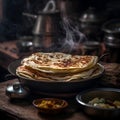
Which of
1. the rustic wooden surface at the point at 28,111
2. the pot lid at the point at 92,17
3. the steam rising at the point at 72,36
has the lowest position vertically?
the rustic wooden surface at the point at 28,111

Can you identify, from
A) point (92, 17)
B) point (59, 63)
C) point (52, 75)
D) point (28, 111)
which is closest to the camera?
point (28, 111)

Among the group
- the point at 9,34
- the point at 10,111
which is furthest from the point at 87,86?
the point at 9,34

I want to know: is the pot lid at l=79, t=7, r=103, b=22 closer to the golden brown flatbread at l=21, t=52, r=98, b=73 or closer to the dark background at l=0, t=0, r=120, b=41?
the dark background at l=0, t=0, r=120, b=41

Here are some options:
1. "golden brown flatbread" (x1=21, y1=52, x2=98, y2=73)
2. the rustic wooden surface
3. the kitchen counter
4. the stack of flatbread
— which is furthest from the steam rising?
the rustic wooden surface

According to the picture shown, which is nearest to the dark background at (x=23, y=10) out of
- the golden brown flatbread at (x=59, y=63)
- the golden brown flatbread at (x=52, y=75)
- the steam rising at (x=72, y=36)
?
the steam rising at (x=72, y=36)

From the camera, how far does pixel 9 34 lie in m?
5.45

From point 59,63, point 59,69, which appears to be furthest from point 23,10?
point 59,69

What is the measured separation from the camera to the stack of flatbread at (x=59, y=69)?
2.52 m

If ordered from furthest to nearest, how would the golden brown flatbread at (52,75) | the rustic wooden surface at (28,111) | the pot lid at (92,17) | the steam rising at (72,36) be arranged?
the pot lid at (92,17)
the steam rising at (72,36)
the golden brown flatbread at (52,75)
the rustic wooden surface at (28,111)

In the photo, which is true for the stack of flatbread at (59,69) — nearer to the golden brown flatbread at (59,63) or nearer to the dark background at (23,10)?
the golden brown flatbread at (59,63)

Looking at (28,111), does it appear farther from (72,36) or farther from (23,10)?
(23,10)

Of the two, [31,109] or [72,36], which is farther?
[72,36]

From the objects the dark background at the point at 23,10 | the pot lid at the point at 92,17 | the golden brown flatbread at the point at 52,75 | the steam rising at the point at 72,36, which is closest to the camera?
the golden brown flatbread at the point at 52,75

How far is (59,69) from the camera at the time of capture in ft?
8.32
